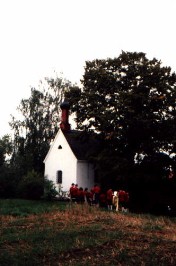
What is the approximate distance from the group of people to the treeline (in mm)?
6213

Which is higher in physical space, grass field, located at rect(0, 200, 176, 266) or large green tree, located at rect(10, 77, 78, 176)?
large green tree, located at rect(10, 77, 78, 176)

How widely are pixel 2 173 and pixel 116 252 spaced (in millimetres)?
34370

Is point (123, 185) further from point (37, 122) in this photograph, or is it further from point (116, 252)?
point (116, 252)

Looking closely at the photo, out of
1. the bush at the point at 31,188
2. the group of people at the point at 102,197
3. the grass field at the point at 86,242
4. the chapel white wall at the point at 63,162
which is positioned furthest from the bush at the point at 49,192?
the grass field at the point at 86,242

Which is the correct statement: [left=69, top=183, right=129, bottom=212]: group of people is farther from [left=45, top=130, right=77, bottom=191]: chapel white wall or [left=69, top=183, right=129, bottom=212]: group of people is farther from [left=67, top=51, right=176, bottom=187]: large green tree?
[left=45, top=130, right=77, bottom=191]: chapel white wall

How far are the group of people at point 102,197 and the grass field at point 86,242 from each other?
1102 centimetres

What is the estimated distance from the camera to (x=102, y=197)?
28500 millimetres

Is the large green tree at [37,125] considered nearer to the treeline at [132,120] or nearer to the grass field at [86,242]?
the treeline at [132,120]

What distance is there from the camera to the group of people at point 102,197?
1066 inches

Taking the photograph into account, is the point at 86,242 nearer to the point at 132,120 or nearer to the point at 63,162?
the point at 132,120

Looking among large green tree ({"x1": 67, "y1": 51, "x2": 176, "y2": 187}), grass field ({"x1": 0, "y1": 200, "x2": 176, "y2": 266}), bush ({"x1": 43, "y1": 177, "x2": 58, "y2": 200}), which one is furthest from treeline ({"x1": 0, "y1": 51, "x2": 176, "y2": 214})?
grass field ({"x1": 0, "y1": 200, "x2": 176, "y2": 266})

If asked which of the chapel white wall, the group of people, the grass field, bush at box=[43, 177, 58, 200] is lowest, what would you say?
the grass field

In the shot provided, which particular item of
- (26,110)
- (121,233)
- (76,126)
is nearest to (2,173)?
(76,126)

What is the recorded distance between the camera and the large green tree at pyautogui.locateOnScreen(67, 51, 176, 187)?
36531 millimetres
